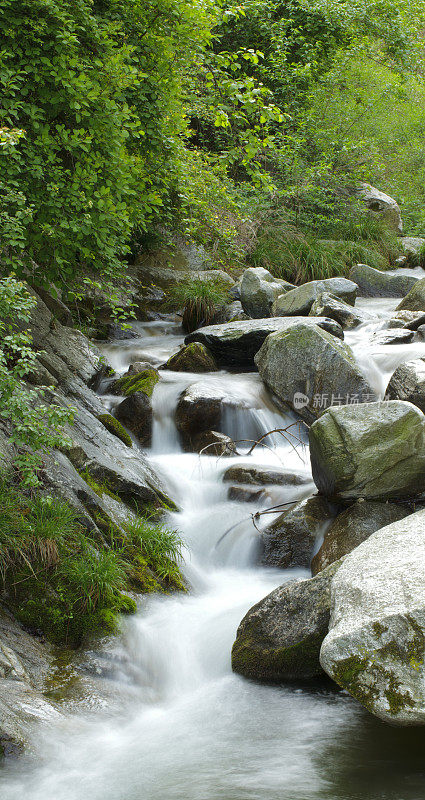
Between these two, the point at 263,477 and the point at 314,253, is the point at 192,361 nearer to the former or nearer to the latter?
the point at 263,477

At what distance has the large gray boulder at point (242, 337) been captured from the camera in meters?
9.58

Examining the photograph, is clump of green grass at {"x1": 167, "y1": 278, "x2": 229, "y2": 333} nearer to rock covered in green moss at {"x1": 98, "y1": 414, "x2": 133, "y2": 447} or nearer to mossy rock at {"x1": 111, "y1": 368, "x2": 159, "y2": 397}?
mossy rock at {"x1": 111, "y1": 368, "x2": 159, "y2": 397}

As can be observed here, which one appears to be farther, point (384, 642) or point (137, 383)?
point (137, 383)

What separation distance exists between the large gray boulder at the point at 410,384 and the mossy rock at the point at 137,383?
2966 millimetres

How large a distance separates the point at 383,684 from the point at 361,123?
1895cm

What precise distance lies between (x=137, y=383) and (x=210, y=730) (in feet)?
17.3

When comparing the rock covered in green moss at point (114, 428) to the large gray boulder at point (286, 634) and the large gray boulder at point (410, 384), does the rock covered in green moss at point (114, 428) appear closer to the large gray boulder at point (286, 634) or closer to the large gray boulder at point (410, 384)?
the large gray boulder at point (410, 384)

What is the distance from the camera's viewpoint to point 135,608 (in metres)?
4.60

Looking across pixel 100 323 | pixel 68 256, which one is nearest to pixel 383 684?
pixel 68 256

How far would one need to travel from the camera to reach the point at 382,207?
63.7ft

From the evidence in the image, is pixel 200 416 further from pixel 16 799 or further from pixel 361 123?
pixel 361 123

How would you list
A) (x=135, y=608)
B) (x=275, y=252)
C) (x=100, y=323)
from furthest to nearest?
(x=275, y=252) → (x=100, y=323) → (x=135, y=608)

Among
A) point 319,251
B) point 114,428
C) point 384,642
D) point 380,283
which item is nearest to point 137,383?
point 114,428

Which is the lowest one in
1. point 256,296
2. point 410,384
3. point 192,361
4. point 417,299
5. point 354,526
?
point 354,526
